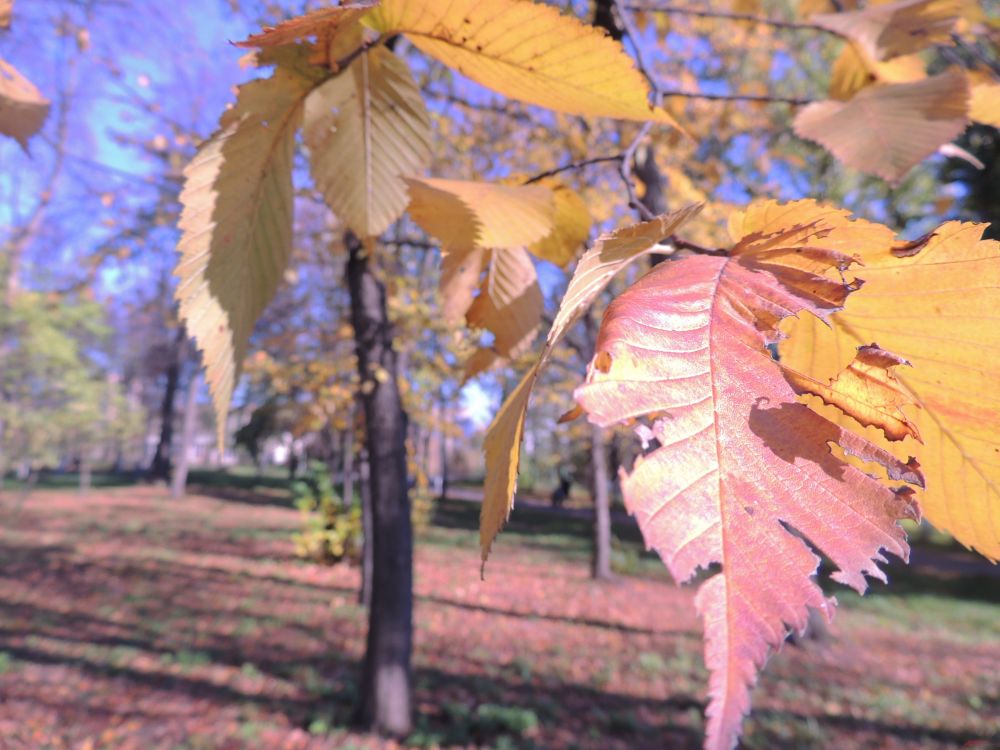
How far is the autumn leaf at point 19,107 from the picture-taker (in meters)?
0.64

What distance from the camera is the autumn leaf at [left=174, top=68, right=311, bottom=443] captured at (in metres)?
0.51

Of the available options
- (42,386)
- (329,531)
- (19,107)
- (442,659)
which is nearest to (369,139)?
(19,107)

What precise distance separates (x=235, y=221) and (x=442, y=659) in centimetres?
623

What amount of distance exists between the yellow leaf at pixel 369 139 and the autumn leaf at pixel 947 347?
433 millimetres

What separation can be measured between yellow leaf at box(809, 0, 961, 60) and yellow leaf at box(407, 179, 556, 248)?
56cm

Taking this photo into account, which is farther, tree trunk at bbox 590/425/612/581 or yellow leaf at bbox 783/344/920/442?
tree trunk at bbox 590/425/612/581

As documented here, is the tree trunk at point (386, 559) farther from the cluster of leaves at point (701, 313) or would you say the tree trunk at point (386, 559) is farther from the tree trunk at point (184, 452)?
the tree trunk at point (184, 452)

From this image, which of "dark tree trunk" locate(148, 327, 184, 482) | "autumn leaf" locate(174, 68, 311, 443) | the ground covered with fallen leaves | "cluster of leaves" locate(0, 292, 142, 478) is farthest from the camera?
"dark tree trunk" locate(148, 327, 184, 482)

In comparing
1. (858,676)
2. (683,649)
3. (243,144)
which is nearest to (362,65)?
(243,144)

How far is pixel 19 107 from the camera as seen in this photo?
2.13ft

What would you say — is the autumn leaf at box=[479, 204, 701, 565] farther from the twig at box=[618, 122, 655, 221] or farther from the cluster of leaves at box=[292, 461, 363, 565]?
the cluster of leaves at box=[292, 461, 363, 565]

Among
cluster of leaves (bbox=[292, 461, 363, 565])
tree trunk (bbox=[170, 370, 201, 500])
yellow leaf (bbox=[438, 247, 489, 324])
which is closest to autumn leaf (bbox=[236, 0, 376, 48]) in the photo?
yellow leaf (bbox=[438, 247, 489, 324])

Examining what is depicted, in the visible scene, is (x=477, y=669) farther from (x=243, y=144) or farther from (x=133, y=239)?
(x=243, y=144)

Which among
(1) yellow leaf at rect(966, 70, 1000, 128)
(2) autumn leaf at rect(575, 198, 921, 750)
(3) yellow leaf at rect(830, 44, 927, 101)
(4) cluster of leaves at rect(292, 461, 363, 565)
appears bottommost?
(4) cluster of leaves at rect(292, 461, 363, 565)
